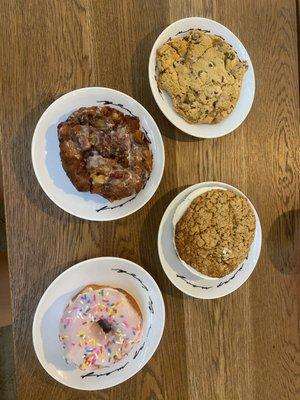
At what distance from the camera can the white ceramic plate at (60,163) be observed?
130 centimetres

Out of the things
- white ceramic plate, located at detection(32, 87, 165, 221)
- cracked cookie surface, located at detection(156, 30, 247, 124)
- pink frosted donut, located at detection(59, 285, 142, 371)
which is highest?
cracked cookie surface, located at detection(156, 30, 247, 124)

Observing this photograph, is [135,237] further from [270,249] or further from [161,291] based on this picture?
[270,249]

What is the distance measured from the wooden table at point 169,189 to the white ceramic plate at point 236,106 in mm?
89

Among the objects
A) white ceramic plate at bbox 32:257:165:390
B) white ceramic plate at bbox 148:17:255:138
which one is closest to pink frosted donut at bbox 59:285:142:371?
white ceramic plate at bbox 32:257:165:390

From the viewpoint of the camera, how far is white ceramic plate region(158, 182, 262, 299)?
1422 mm

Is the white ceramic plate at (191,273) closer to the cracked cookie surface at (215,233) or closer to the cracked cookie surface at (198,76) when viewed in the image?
the cracked cookie surface at (215,233)

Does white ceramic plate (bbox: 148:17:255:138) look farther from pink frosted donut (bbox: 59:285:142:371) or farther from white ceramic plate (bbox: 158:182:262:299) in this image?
pink frosted donut (bbox: 59:285:142:371)

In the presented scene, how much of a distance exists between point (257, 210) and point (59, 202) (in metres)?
0.69

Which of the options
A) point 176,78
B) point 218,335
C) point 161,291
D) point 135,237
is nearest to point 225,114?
point 176,78

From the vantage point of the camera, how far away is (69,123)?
1261 mm

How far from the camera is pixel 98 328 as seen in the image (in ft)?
4.42

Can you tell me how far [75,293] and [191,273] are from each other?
0.37 metres

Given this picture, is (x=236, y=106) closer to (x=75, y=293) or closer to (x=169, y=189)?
(x=169, y=189)

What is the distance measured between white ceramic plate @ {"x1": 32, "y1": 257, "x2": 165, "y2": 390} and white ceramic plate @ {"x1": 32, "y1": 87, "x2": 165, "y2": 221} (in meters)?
0.16
